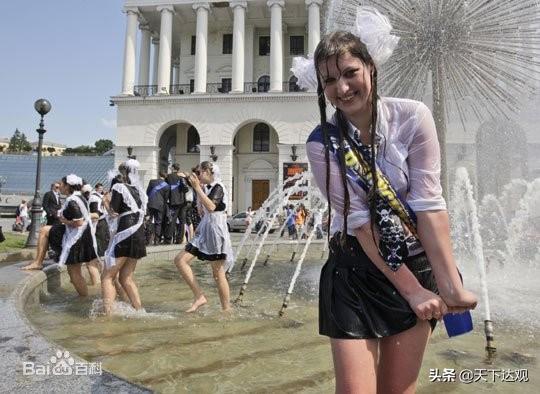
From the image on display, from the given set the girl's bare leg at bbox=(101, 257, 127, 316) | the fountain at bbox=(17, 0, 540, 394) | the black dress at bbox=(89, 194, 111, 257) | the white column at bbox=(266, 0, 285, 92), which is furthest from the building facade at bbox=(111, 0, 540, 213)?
the girl's bare leg at bbox=(101, 257, 127, 316)

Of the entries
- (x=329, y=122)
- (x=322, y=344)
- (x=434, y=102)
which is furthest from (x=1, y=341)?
(x=434, y=102)

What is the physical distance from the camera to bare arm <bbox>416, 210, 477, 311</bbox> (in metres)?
1.49

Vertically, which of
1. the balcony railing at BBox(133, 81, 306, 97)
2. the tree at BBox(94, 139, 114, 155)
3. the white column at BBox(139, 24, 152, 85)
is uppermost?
the tree at BBox(94, 139, 114, 155)

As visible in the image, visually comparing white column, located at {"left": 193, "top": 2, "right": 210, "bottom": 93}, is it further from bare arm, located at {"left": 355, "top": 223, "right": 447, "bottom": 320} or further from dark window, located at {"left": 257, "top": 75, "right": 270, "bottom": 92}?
bare arm, located at {"left": 355, "top": 223, "right": 447, "bottom": 320}

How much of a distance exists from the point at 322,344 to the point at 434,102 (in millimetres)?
4339

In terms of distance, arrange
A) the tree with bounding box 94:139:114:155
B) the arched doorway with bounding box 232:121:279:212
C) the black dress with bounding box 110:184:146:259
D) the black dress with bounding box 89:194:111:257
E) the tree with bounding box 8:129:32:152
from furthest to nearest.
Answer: the tree with bounding box 94:139:114:155
the tree with bounding box 8:129:32:152
the arched doorway with bounding box 232:121:279:212
the black dress with bounding box 89:194:111:257
the black dress with bounding box 110:184:146:259

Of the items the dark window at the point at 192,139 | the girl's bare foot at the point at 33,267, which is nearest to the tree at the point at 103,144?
the dark window at the point at 192,139

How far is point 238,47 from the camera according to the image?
34969 millimetres

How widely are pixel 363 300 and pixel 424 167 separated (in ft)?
1.64

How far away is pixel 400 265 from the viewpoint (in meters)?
1.53

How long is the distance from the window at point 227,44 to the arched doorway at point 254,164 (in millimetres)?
7108

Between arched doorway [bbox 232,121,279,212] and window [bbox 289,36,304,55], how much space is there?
717 centimetres

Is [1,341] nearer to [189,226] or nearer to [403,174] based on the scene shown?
[403,174]

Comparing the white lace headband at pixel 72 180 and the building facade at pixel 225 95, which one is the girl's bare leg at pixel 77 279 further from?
the building facade at pixel 225 95
